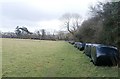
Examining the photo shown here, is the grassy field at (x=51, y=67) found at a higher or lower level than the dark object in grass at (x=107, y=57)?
lower

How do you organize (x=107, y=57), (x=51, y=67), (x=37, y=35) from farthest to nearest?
(x=37, y=35), (x=107, y=57), (x=51, y=67)

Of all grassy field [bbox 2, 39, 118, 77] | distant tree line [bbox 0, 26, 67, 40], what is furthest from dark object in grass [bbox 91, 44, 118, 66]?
distant tree line [bbox 0, 26, 67, 40]

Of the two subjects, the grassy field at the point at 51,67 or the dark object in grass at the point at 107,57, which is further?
the dark object in grass at the point at 107,57

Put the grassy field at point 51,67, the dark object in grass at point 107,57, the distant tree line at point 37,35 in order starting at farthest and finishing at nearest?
1. the distant tree line at point 37,35
2. the dark object in grass at point 107,57
3. the grassy field at point 51,67

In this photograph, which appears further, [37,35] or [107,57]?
[37,35]

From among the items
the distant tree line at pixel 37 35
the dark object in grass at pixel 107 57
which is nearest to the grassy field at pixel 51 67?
the dark object in grass at pixel 107 57

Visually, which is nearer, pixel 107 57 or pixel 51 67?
pixel 51 67

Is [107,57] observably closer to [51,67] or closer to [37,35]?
[51,67]

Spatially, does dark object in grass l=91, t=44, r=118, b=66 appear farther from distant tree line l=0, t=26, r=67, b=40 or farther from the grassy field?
distant tree line l=0, t=26, r=67, b=40

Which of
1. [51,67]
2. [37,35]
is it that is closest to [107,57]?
[51,67]

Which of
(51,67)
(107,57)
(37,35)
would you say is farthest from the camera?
(37,35)

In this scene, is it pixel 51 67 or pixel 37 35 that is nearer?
pixel 51 67

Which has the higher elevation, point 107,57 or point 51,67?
point 107,57

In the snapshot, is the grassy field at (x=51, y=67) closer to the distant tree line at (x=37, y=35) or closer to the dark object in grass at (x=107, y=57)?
the dark object in grass at (x=107, y=57)
